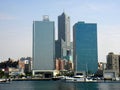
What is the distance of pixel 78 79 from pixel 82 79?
3.84 meters

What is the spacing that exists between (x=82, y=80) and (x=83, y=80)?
800 mm

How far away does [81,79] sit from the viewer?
182 m

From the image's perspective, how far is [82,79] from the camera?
181m

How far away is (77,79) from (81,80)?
5.12m

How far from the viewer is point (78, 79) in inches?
7254

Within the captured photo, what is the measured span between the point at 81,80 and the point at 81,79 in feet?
9.08

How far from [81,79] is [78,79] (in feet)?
8.95

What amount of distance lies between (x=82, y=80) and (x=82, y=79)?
2892 millimetres

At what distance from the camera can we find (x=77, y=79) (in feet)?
604

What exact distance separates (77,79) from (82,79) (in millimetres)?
3969

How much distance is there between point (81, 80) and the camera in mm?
179250

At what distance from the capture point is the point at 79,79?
601 feet

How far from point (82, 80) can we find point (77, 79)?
6341 mm

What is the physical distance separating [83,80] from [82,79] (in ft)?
11.5
